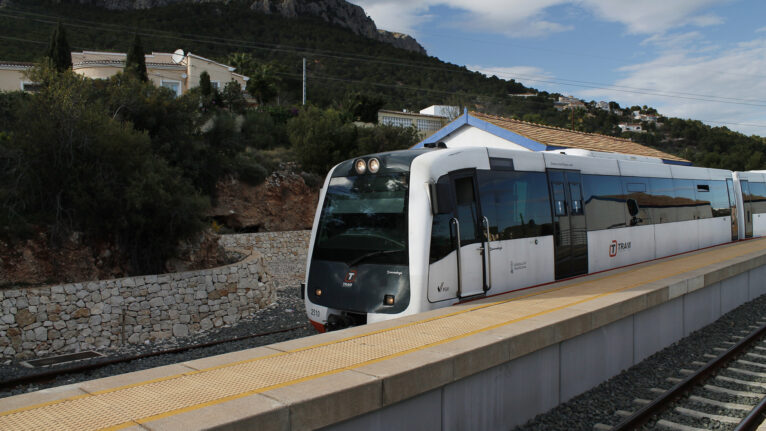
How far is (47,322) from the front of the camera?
11.2 metres

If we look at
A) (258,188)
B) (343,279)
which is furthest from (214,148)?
(343,279)

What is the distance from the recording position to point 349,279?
24.9 ft

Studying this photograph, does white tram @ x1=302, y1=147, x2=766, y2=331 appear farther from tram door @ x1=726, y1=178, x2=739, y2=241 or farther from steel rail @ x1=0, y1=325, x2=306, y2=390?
tram door @ x1=726, y1=178, x2=739, y2=241

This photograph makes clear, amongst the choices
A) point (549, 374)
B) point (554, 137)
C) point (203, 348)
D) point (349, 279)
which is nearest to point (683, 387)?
point (549, 374)

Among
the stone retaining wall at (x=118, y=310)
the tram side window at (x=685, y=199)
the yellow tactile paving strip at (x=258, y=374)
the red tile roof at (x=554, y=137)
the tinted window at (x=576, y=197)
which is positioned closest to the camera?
the yellow tactile paving strip at (x=258, y=374)

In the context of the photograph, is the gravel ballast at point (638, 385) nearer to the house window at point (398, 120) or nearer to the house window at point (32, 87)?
the house window at point (32, 87)

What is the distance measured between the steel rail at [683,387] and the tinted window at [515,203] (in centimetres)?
302

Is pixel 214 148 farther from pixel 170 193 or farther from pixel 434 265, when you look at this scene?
pixel 434 265

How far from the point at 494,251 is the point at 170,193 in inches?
420

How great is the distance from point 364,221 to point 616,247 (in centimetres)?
661

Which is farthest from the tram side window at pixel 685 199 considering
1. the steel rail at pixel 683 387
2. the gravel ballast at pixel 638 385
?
the steel rail at pixel 683 387

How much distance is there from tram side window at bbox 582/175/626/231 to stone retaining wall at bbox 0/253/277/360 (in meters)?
9.44

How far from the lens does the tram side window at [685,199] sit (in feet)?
47.2

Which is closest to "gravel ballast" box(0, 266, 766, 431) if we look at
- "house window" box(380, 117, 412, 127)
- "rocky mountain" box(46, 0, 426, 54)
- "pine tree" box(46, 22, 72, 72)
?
"pine tree" box(46, 22, 72, 72)
